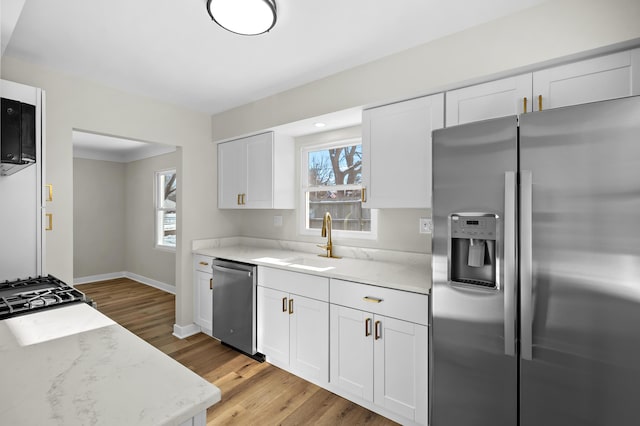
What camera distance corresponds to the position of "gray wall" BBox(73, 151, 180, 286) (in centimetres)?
534

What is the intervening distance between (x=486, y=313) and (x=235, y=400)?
1799mm

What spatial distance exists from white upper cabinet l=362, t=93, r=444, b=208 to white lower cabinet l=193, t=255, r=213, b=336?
1.87 m

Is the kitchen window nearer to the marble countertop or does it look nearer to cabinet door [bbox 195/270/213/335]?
cabinet door [bbox 195/270/213/335]

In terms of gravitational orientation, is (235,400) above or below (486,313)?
below

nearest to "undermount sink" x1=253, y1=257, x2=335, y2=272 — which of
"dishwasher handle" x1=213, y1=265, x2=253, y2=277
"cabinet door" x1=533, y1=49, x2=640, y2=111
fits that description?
"dishwasher handle" x1=213, y1=265, x2=253, y2=277

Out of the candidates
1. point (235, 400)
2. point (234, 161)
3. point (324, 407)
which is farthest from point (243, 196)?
point (324, 407)

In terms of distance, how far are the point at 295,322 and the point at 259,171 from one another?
157 centimetres

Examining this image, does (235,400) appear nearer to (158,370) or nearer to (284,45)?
(158,370)

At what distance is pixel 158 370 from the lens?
0.87 m

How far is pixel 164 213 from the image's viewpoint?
5254 mm

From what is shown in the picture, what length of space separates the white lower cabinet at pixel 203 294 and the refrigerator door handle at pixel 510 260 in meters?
2.63

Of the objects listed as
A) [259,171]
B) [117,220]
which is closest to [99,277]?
[117,220]

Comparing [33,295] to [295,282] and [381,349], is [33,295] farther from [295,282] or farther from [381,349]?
[381,349]

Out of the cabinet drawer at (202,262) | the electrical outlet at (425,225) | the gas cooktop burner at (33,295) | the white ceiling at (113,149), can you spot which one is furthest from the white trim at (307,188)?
the white ceiling at (113,149)
